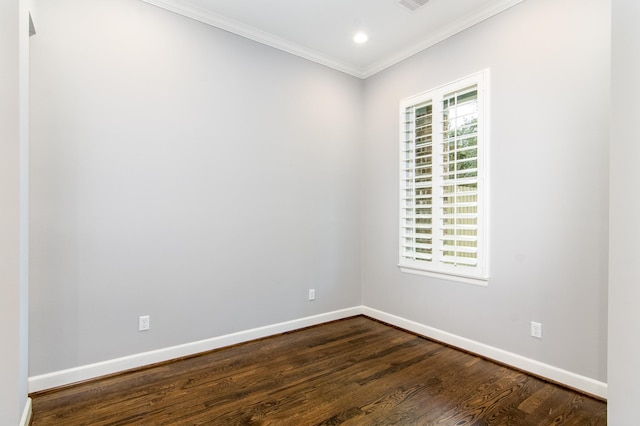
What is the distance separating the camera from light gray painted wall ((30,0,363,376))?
2352 millimetres

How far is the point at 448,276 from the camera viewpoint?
317 cm

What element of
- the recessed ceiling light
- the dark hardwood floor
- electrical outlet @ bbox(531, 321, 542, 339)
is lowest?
the dark hardwood floor

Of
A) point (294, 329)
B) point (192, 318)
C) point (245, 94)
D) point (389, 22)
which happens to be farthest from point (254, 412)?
point (389, 22)

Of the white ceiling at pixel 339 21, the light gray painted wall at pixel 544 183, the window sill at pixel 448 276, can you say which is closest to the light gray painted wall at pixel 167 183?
the white ceiling at pixel 339 21

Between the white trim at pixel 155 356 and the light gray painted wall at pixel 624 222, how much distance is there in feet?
8.71

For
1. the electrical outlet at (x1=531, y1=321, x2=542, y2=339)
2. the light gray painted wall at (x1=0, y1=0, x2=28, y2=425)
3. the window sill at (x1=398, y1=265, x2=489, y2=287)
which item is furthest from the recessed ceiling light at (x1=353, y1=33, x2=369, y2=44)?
the electrical outlet at (x1=531, y1=321, x2=542, y2=339)

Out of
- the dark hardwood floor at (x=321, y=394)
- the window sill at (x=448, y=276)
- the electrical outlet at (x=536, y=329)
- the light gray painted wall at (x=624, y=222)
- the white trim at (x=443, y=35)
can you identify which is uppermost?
the white trim at (x=443, y=35)

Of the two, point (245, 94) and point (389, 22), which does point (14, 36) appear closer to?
point (245, 94)

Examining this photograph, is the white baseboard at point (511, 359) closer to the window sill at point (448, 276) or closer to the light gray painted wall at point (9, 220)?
the window sill at point (448, 276)

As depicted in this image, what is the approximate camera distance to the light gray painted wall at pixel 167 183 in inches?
92.6

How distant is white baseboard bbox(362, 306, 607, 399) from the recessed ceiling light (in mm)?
3087

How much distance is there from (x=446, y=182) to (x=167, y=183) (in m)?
2.60

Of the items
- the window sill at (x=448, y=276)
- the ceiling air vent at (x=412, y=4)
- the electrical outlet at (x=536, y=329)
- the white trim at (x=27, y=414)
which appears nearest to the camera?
the white trim at (x=27, y=414)

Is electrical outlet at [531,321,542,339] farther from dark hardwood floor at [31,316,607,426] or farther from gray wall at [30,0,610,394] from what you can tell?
dark hardwood floor at [31,316,607,426]
